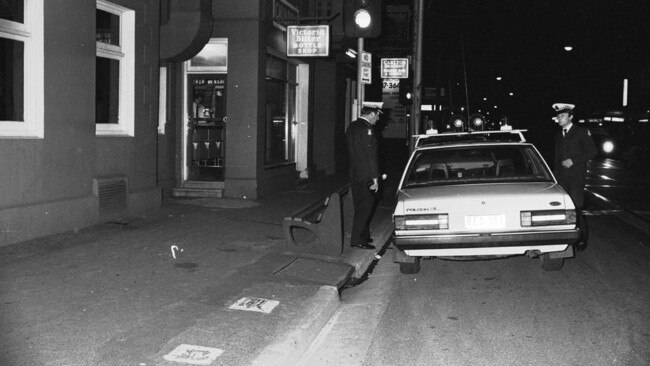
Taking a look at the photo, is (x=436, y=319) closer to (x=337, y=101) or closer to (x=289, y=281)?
(x=289, y=281)

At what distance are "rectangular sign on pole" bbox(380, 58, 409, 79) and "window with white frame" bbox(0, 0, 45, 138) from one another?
38.8 ft

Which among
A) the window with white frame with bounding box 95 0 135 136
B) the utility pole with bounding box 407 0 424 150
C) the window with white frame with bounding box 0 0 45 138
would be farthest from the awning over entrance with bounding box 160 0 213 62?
the utility pole with bounding box 407 0 424 150

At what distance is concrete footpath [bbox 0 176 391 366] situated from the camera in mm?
5039

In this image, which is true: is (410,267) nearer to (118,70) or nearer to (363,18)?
(363,18)

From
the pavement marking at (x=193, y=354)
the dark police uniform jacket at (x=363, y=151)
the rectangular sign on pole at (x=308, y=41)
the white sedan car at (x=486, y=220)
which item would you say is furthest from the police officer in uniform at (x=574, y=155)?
the rectangular sign on pole at (x=308, y=41)

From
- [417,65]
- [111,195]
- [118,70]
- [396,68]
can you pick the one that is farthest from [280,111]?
[111,195]

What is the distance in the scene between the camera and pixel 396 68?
769 inches

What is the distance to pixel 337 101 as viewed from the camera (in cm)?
2269

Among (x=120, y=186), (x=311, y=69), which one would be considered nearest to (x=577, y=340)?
(x=120, y=186)

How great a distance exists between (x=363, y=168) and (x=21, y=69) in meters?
4.46

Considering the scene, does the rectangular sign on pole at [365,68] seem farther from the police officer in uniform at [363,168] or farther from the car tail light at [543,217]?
the car tail light at [543,217]

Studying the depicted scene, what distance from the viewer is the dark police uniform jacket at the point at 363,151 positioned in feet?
30.1

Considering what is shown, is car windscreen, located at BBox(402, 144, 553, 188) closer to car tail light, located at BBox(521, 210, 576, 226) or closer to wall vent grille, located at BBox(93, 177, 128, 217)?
car tail light, located at BBox(521, 210, 576, 226)

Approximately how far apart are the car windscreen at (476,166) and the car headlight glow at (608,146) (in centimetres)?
2951
